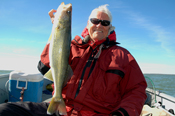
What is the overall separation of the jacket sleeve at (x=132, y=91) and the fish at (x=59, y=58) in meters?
0.95

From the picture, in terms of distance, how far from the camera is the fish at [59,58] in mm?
2211

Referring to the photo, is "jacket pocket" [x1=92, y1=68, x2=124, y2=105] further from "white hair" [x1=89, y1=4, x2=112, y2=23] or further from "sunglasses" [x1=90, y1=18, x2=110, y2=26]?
"white hair" [x1=89, y1=4, x2=112, y2=23]

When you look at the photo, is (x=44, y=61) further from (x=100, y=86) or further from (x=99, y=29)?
(x=99, y=29)

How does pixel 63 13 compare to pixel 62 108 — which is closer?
pixel 62 108

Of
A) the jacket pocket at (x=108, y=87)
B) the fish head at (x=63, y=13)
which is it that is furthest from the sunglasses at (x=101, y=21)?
the jacket pocket at (x=108, y=87)

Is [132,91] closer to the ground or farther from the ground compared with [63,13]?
closer to the ground

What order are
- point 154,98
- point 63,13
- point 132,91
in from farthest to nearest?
point 154,98
point 63,13
point 132,91

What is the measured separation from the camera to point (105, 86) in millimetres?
2256

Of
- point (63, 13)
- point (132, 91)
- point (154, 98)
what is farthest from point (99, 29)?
point (154, 98)

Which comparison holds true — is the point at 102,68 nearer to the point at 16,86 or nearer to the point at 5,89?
the point at 16,86

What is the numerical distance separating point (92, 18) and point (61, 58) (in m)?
1.19

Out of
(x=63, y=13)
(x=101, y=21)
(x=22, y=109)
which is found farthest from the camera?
(x=101, y=21)

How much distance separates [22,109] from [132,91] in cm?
191

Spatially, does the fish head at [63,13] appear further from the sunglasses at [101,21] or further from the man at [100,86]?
the sunglasses at [101,21]
